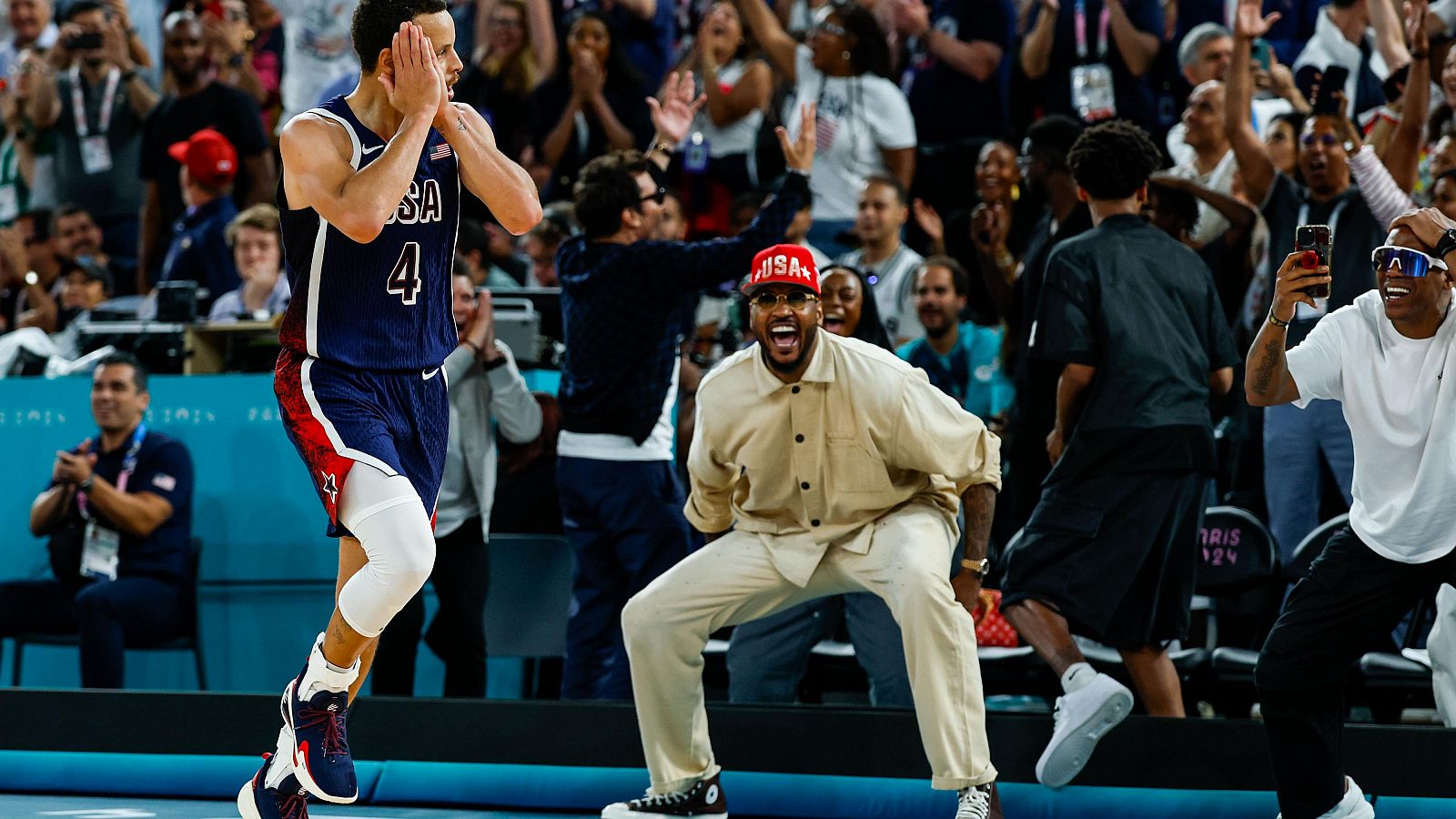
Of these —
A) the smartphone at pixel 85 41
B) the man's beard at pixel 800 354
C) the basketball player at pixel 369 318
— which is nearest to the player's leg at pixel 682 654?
the man's beard at pixel 800 354

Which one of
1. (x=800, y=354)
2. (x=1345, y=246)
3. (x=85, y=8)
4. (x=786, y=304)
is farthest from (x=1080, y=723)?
(x=85, y=8)

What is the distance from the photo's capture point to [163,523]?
24.3ft

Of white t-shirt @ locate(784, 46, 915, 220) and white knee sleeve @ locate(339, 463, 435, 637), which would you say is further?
white t-shirt @ locate(784, 46, 915, 220)

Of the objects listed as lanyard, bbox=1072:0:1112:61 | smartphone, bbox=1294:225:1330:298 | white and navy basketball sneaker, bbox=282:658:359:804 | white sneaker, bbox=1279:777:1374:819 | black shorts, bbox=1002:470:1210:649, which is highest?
lanyard, bbox=1072:0:1112:61

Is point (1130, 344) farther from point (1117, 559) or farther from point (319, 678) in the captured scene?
point (319, 678)

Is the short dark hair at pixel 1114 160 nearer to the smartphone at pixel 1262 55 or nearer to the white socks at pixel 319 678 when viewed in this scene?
the white socks at pixel 319 678

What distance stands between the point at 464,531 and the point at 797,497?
1896mm

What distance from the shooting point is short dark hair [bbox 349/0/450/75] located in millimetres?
4367

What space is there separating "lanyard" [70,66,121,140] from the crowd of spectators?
16mm

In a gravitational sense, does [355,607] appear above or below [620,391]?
below

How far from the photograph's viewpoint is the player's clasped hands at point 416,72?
13.7ft

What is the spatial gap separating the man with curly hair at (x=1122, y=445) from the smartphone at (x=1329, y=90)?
1428 mm

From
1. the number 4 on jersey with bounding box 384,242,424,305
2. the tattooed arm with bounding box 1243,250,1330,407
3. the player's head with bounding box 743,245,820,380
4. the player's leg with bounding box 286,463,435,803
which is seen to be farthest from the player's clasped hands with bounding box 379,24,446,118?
the tattooed arm with bounding box 1243,250,1330,407

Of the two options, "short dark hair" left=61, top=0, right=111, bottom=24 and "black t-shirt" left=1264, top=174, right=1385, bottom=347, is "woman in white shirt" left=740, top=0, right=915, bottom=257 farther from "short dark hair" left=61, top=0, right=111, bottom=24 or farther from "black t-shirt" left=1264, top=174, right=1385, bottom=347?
"short dark hair" left=61, top=0, right=111, bottom=24
